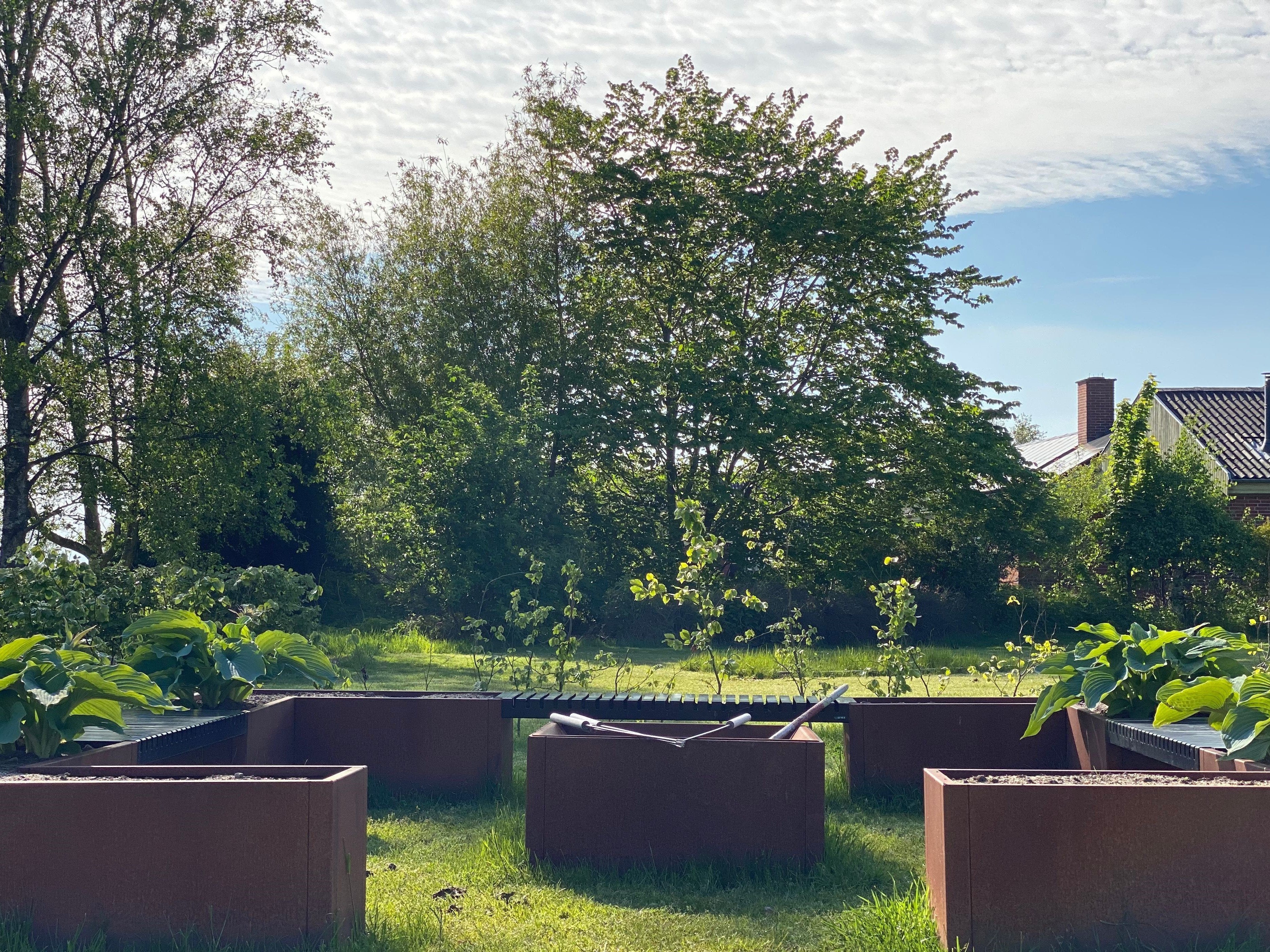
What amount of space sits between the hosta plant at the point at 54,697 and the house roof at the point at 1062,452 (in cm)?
2374

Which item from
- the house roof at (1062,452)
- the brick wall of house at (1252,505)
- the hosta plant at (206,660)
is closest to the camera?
the hosta plant at (206,660)

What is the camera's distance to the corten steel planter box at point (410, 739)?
5.49 meters

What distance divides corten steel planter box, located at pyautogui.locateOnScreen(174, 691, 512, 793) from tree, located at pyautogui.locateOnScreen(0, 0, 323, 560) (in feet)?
31.4

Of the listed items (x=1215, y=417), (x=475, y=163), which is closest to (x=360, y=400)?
(x=475, y=163)

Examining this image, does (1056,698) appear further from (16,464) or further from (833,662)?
(16,464)

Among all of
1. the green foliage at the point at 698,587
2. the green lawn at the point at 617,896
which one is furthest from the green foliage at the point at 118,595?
the green foliage at the point at 698,587

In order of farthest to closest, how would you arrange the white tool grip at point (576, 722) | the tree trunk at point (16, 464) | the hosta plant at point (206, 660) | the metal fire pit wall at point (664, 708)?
the tree trunk at point (16, 464), the metal fire pit wall at point (664, 708), the hosta plant at point (206, 660), the white tool grip at point (576, 722)

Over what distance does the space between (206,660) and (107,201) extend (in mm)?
12134

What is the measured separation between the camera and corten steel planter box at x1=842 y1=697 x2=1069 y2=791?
538 centimetres

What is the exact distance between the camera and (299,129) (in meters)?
15.5

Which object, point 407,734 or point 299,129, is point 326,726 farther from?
point 299,129

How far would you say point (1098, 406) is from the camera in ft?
98.2

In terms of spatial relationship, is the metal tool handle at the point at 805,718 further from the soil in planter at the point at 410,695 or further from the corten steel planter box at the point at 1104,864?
the soil in planter at the point at 410,695

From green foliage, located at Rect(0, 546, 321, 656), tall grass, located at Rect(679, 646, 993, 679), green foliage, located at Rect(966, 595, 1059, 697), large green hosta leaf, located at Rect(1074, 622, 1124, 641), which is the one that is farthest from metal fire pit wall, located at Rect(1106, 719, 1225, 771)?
tall grass, located at Rect(679, 646, 993, 679)
